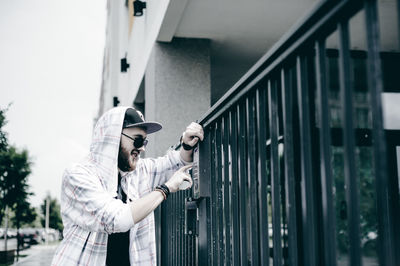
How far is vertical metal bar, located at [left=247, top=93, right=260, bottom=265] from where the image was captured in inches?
82.6

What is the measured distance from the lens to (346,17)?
1.35 meters

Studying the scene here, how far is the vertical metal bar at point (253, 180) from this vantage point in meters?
2.10

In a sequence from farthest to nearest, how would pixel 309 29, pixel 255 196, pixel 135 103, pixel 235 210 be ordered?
pixel 135 103 < pixel 235 210 < pixel 255 196 < pixel 309 29

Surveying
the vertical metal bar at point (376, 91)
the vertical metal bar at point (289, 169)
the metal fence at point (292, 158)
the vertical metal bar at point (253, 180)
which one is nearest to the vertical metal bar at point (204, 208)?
the metal fence at point (292, 158)

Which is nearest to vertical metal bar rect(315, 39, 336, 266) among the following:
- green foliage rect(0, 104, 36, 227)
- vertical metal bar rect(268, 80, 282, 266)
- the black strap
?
vertical metal bar rect(268, 80, 282, 266)

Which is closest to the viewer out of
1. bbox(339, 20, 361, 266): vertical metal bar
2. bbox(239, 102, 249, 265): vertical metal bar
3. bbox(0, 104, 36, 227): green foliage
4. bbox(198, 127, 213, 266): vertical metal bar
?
bbox(339, 20, 361, 266): vertical metal bar

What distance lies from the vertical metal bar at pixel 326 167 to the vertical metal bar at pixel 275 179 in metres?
0.39

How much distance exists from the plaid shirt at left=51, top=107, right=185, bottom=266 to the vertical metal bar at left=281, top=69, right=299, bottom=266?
1.17 meters

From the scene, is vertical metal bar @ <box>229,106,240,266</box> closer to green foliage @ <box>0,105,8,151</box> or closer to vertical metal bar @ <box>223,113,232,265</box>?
vertical metal bar @ <box>223,113,232,265</box>

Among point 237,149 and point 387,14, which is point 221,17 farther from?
point 237,149

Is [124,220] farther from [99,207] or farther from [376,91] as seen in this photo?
[376,91]

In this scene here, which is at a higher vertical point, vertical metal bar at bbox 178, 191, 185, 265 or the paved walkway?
vertical metal bar at bbox 178, 191, 185, 265

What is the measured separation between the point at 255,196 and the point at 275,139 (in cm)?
31

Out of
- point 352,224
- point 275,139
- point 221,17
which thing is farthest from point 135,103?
point 352,224
